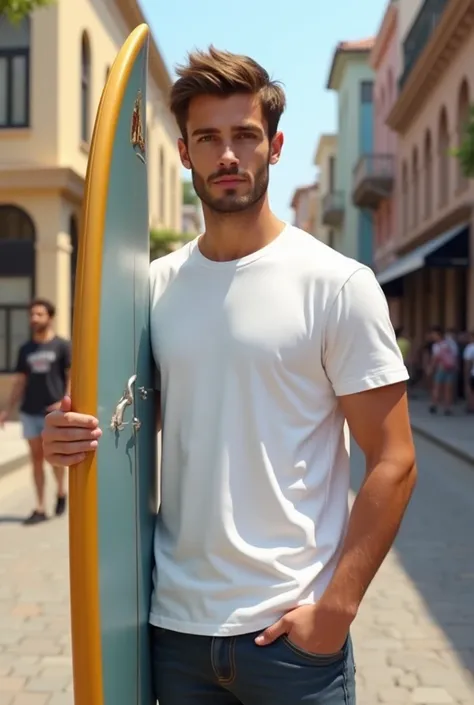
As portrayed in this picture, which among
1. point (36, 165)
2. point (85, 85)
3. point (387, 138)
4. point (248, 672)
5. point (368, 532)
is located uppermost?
point (387, 138)

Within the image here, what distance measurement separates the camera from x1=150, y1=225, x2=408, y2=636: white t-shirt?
1.83 m

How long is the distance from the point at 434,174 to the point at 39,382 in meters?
22.2

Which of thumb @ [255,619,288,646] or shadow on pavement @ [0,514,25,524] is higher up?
thumb @ [255,619,288,646]

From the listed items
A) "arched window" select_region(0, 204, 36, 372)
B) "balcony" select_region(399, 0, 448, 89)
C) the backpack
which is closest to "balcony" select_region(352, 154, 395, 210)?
"balcony" select_region(399, 0, 448, 89)

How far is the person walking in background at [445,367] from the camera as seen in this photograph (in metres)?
19.3

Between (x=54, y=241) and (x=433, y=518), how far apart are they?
528 inches

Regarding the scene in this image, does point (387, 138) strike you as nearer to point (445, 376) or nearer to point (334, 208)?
point (334, 208)

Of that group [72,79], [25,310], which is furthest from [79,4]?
[25,310]

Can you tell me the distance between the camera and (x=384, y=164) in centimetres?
3681

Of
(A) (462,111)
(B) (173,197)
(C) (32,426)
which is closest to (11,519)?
(C) (32,426)

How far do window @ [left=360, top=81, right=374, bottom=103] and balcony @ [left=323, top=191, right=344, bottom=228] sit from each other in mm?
5653

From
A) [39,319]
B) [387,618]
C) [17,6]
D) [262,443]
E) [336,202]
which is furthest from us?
[336,202]

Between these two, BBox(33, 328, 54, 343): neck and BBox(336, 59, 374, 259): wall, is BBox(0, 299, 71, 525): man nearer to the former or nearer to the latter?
BBox(33, 328, 54, 343): neck

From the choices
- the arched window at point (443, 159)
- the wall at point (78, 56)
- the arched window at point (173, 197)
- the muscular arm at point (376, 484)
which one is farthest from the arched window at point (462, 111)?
the muscular arm at point (376, 484)
